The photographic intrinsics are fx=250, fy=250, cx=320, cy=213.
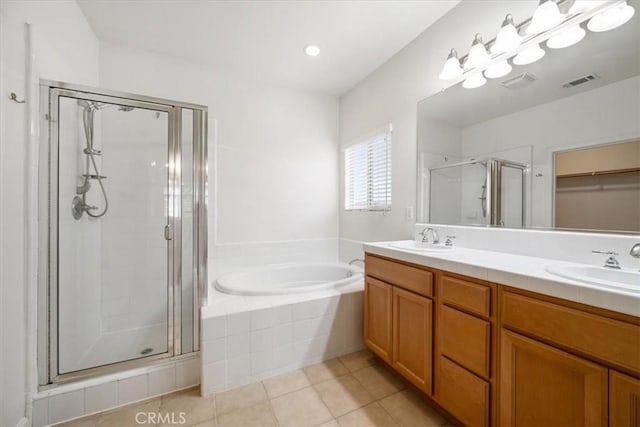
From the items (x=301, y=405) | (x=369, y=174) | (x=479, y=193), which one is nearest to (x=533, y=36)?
(x=479, y=193)

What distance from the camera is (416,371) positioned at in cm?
136

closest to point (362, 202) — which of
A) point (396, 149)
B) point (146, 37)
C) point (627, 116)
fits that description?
point (396, 149)

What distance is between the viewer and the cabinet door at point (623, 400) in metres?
0.68

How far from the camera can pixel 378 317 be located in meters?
1.67

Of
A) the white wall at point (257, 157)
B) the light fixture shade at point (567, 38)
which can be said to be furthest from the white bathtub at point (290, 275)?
the light fixture shade at point (567, 38)

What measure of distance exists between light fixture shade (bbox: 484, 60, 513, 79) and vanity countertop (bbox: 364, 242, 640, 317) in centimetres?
108

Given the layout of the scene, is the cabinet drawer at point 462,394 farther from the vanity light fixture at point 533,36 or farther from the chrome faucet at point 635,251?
the vanity light fixture at point 533,36

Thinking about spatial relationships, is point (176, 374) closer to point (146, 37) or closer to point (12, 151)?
point (12, 151)

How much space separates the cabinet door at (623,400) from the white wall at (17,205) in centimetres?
226

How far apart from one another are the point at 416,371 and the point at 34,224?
218 cm

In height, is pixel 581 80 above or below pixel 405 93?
below

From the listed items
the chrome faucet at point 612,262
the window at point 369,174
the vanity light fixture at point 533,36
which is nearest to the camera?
the chrome faucet at point 612,262

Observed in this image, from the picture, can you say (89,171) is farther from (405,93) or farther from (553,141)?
(553,141)

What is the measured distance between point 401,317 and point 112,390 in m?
1.69
